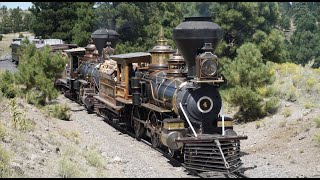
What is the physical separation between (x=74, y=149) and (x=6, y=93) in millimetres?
7322

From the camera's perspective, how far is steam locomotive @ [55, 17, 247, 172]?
1073cm

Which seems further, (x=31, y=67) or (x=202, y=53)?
(x=31, y=67)

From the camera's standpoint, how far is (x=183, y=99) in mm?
11422

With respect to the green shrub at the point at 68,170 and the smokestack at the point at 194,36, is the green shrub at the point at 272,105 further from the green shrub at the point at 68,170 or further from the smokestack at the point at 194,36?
the green shrub at the point at 68,170

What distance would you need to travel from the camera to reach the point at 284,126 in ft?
50.9

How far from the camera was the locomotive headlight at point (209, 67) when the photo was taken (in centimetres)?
1097

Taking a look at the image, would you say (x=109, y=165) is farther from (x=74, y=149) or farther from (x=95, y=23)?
(x=95, y=23)

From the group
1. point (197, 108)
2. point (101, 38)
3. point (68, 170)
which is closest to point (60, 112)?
point (101, 38)

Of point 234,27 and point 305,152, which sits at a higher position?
point 234,27

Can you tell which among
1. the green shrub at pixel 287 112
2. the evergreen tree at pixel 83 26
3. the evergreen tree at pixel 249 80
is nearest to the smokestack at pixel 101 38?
the evergreen tree at pixel 249 80

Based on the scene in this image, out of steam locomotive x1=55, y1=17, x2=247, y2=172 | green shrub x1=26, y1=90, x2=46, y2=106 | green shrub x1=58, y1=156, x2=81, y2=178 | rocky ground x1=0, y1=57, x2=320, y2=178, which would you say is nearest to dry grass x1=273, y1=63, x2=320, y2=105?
rocky ground x1=0, y1=57, x2=320, y2=178

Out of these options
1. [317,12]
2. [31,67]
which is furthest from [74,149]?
[317,12]

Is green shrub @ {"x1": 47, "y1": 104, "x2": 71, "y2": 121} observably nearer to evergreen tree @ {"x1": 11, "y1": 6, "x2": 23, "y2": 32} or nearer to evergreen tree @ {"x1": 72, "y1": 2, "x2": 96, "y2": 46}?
evergreen tree @ {"x1": 72, "y1": 2, "x2": 96, "y2": 46}

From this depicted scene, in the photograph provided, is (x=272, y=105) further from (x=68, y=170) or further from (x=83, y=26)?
(x=83, y=26)
